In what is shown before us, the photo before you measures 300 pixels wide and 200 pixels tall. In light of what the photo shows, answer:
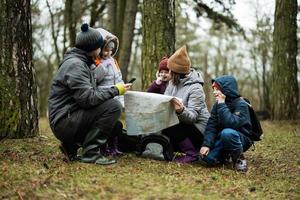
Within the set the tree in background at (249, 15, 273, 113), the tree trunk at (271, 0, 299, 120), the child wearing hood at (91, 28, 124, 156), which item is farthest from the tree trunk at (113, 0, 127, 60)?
the tree in background at (249, 15, 273, 113)

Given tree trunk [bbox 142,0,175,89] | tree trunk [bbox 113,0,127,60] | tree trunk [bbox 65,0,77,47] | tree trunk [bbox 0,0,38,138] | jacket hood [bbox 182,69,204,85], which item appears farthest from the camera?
tree trunk [bbox 65,0,77,47]

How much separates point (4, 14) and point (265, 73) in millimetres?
22466

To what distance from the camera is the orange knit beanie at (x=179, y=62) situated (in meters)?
5.43

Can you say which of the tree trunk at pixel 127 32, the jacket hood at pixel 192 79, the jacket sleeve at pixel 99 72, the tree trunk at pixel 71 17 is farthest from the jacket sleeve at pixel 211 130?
the tree trunk at pixel 71 17

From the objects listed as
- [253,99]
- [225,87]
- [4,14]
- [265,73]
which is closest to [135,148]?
[225,87]

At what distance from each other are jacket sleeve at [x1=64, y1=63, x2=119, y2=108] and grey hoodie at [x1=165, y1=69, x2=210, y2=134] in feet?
3.55

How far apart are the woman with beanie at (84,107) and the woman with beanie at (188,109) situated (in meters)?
0.86

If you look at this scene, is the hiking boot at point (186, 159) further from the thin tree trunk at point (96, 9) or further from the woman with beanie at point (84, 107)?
the thin tree trunk at point (96, 9)

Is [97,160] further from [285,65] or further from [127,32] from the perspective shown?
[127,32]

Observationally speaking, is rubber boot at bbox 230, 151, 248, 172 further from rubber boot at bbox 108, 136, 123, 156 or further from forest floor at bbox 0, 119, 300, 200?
rubber boot at bbox 108, 136, 123, 156

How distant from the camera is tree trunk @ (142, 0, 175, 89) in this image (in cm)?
726

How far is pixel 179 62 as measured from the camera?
17.9 ft

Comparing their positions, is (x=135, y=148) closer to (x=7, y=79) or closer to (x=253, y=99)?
(x=7, y=79)

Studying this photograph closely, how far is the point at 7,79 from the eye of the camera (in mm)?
6113
